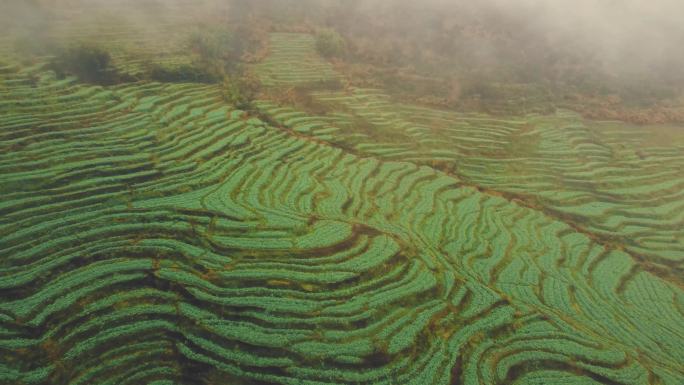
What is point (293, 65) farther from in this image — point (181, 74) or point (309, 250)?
point (309, 250)

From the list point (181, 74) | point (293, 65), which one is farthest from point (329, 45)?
point (181, 74)

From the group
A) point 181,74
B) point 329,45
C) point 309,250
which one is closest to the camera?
point 309,250

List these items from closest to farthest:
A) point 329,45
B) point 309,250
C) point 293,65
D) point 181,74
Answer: point 309,250, point 181,74, point 293,65, point 329,45

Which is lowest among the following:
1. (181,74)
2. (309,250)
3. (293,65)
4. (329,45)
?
(309,250)

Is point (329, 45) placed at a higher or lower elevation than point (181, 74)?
higher

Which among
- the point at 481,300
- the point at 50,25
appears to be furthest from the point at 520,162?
the point at 50,25

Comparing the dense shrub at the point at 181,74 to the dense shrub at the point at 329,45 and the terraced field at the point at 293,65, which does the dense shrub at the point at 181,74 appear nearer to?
the terraced field at the point at 293,65

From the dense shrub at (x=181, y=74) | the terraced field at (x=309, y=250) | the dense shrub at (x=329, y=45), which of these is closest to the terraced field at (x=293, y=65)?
the dense shrub at (x=329, y=45)

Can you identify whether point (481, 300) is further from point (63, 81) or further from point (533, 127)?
point (63, 81)
